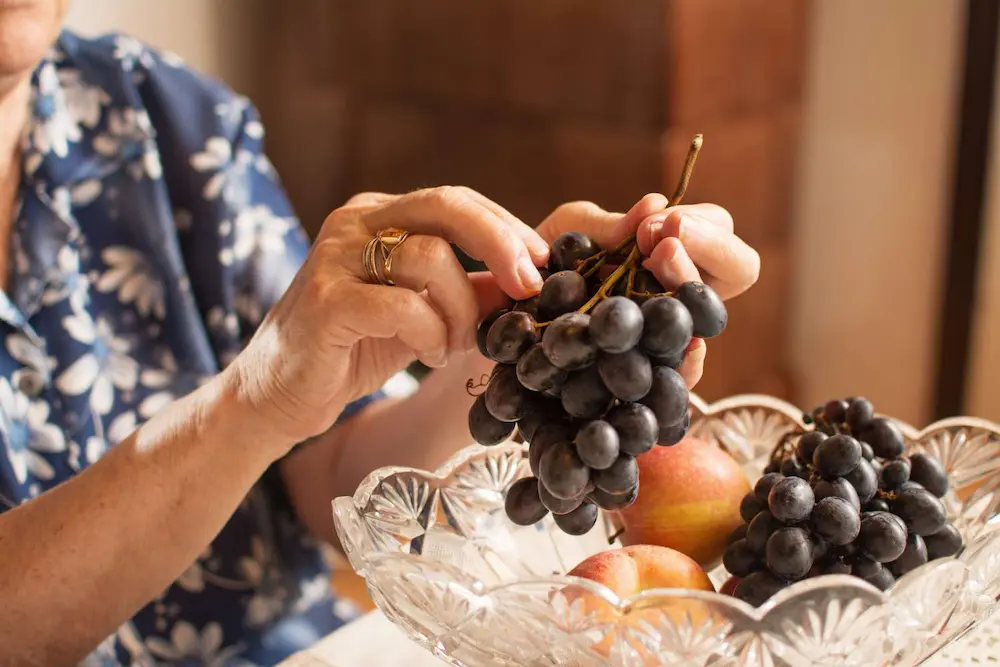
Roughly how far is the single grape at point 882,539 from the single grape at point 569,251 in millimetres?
260

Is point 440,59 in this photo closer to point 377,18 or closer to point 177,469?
point 377,18

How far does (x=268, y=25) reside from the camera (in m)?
2.60

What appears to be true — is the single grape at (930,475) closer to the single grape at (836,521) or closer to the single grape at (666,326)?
the single grape at (836,521)

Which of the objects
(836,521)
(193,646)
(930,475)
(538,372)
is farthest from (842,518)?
A: (193,646)

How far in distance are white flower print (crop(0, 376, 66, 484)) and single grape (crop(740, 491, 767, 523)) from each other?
0.69m

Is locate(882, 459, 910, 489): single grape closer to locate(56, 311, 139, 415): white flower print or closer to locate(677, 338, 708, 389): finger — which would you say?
locate(677, 338, 708, 389): finger

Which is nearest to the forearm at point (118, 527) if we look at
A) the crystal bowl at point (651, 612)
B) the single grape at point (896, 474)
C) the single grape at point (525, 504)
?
the crystal bowl at point (651, 612)

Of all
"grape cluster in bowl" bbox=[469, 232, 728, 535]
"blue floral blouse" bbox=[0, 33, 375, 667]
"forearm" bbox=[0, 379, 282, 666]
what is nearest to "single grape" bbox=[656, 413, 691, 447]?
"grape cluster in bowl" bbox=[469, 232, 728, 535]

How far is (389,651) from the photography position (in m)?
0.78

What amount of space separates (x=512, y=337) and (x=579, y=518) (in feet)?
0.42

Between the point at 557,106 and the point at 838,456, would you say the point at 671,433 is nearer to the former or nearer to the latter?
the point at 838,456

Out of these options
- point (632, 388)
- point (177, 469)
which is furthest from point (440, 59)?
point (632, 388)

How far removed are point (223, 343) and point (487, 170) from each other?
4.52ft

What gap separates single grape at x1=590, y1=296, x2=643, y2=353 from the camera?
520 millimetres
